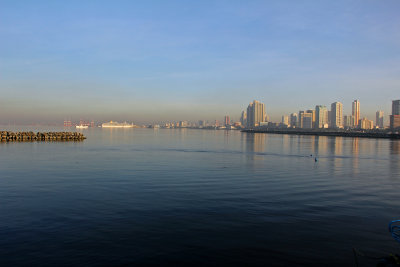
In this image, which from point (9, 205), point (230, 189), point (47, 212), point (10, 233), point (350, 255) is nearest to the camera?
point (350, 255)

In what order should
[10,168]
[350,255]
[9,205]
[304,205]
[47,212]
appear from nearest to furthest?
[350,255], [47,212], [9,205], [304,205], [10,168]

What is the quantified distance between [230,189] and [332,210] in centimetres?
687

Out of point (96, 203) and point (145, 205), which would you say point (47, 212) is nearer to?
point (96, 203)

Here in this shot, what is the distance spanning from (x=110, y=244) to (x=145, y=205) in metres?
5.32

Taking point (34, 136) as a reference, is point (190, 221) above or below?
below

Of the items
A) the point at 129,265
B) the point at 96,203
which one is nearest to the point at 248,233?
the point at 129,265

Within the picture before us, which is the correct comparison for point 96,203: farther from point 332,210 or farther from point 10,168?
point 10,168

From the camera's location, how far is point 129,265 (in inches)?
369

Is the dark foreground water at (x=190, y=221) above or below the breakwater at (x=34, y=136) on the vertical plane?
below

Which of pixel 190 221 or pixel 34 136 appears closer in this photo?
pixel 190 221

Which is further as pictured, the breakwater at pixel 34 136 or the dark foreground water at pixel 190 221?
the breakwater at pixel 34 136

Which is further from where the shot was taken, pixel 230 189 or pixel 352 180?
pixel 352 180

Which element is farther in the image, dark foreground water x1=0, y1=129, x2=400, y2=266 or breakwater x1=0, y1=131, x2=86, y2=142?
breakwater x1=0, y1=131, x2=86, y2=142

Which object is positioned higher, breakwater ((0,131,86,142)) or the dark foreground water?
breakwater ((0,131,86,142))
